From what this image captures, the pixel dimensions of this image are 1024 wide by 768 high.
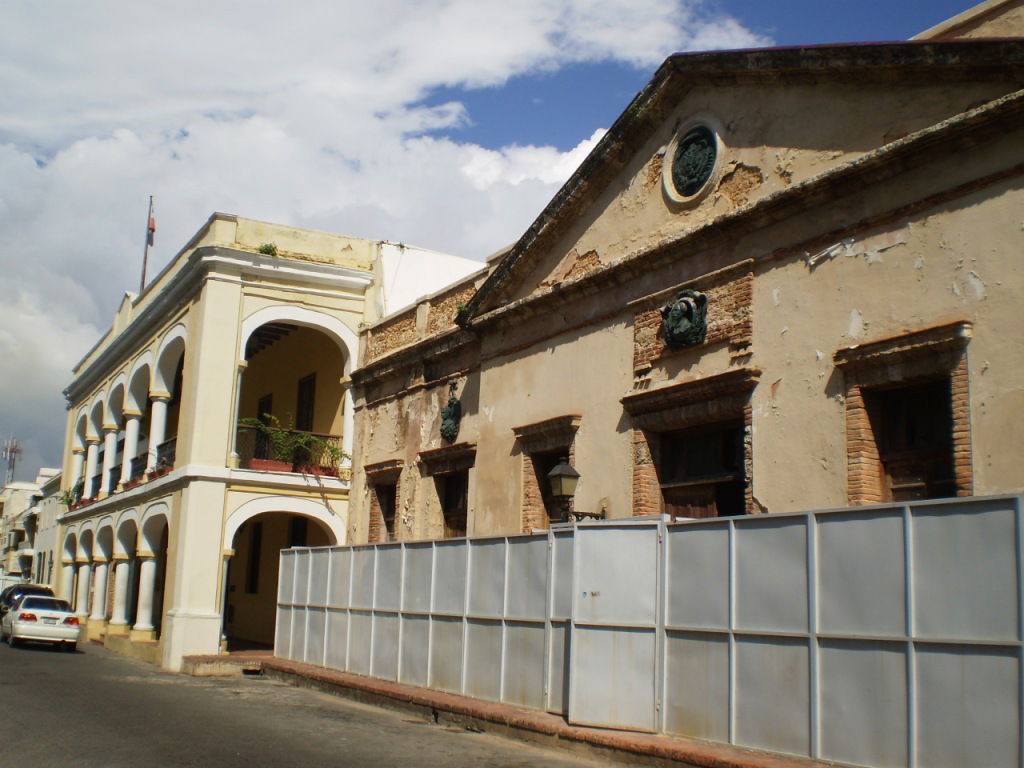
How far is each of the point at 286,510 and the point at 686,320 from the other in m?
11.7

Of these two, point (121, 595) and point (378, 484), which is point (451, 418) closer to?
point (378, 484)

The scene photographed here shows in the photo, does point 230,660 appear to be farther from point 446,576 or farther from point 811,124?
point 811,124

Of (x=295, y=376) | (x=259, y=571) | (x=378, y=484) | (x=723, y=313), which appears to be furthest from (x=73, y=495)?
(x=723, y=313)

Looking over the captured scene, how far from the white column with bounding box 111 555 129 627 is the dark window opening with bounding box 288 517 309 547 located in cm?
457

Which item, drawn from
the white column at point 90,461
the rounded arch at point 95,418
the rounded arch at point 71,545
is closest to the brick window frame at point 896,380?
the rounded arch at point 95,418

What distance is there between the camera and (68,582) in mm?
34438

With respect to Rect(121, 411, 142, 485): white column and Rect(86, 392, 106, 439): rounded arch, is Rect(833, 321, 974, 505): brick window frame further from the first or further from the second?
Rect(86, 392, 106, 439): rounded arch

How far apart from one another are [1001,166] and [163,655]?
17.5m

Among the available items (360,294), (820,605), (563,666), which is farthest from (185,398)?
(820,605)

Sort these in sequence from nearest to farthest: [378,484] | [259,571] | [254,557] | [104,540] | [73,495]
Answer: [378,484]
[259,571]
[254,557]
[104,540]
[73,495]

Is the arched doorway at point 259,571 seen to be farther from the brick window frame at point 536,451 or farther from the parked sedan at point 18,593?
the brick window frame at point 536,451

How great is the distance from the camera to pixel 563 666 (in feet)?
37.4

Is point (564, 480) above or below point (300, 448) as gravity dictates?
below


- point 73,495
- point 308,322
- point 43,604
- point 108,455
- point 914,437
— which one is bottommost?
point 43,604
